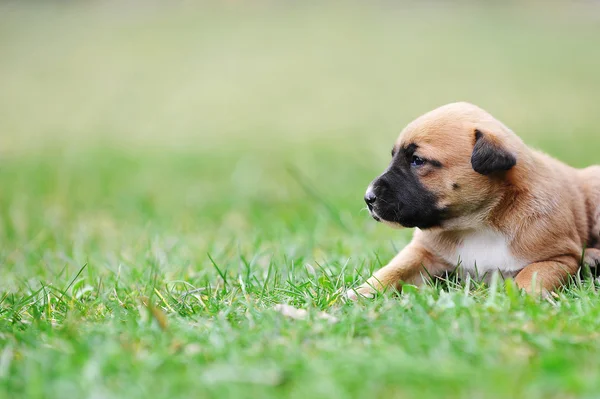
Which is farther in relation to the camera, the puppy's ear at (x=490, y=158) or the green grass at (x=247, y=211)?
the puppy's ear at (x=490, y=158)

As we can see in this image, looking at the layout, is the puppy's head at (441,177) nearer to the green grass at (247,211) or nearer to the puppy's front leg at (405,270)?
the puppy's front leg at (405,270)

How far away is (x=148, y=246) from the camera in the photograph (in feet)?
19.4

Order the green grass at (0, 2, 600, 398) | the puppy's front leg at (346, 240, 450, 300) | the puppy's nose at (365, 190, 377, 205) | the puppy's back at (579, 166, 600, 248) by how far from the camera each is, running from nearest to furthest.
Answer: the green grass at (0, 2, 600, 398) < the puppy's front leg at (346, 240, 450, 300) < the puppy's nose at (365, 190, 377, 205) < the puppy's back at (579, 166, 600, 248)

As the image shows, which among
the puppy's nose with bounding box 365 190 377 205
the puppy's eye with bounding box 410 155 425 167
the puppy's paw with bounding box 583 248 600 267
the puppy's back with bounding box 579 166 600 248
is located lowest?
the puppy's paw with bounding box 583 248 600 267

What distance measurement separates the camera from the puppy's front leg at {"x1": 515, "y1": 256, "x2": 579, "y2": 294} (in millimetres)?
4125

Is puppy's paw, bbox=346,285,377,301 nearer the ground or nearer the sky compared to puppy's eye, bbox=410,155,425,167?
nearer the ground

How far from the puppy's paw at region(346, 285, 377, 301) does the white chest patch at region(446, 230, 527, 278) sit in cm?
64

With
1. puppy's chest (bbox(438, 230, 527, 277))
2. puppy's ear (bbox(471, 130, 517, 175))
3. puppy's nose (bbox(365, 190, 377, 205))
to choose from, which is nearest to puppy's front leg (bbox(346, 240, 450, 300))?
puppy's chest (bbox(438, 230, 527, 277))

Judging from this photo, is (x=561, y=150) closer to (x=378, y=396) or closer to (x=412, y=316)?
(x=412, y=316)

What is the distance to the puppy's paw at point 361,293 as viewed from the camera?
13.4 feet

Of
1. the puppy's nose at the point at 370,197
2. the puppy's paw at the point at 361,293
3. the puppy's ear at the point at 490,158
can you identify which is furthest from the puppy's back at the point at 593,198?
the puppy's paw at the point at 361,293

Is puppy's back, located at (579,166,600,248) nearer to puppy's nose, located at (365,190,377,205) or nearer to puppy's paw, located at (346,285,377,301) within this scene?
puppy's nose, located at (365,190,377,205)

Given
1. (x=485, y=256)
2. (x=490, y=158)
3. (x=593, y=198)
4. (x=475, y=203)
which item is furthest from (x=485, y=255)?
(x=593, y=198)

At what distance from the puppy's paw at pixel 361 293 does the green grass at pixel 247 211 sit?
0.08 meters
